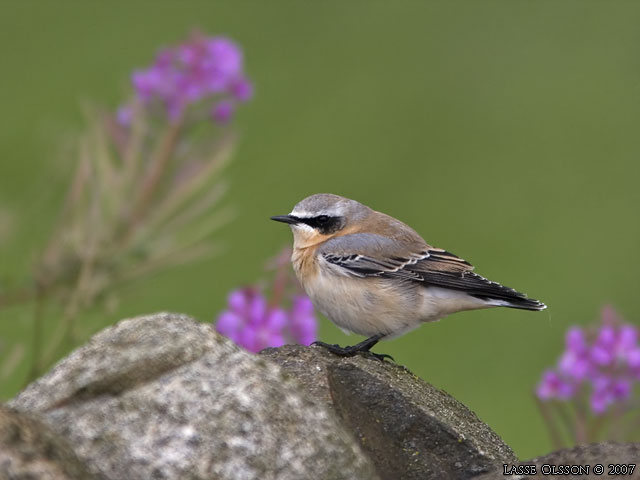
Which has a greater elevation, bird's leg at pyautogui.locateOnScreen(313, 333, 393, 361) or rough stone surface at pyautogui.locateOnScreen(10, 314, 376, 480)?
rough stone surface at pyautogui.locateOnScreen(10, 314, 376, 480)

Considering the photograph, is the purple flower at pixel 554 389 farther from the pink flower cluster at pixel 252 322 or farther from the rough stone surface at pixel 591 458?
the rough stone surface at pixel 591 458

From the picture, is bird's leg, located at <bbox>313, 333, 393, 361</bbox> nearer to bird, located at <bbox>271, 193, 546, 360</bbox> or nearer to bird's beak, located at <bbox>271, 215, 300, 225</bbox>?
bird, located at <bbox>271, 193, 546, 360</bbox>

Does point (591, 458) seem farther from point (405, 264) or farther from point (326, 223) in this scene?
point (326, 223)

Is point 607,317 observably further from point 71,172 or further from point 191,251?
point 71,172

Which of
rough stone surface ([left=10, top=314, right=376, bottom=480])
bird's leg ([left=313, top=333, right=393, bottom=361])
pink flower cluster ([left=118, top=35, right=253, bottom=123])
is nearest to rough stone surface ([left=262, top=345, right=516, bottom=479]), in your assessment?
rough stone surface ([left=10, top=314, right=376, bottom=480])

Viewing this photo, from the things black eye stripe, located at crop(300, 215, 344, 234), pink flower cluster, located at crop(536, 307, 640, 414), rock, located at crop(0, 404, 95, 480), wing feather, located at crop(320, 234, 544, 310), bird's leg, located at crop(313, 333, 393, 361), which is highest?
rock, located at crop(0, 404, 95, 480)

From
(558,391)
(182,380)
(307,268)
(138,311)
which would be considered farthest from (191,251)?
(138,311)

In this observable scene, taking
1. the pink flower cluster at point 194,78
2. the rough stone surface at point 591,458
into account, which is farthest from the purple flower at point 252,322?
the rough stone surface at point 591,458
